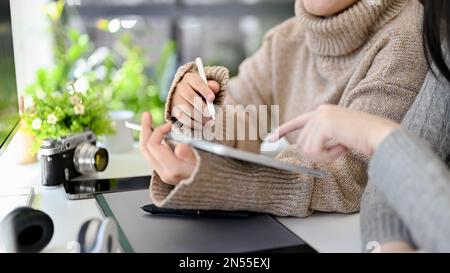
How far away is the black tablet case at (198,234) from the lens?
0.53 metres

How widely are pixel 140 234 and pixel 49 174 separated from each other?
26 centimetres

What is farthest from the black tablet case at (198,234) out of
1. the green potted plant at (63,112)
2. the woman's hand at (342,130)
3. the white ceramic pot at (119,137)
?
the white ceramic pot at (119,137)

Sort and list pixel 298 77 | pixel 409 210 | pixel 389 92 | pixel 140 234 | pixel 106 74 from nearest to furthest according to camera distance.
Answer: pixel 409 210 < pixel 140 234 < pixel 389 92 < pixel 298 77 < pixel 106 74

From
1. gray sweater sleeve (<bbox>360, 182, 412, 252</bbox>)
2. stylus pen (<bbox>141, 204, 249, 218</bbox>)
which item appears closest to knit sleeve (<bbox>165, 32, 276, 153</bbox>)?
stylus pen (<bbox>141, 204, 249, 218</bbox>)

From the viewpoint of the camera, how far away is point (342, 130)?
51 cm

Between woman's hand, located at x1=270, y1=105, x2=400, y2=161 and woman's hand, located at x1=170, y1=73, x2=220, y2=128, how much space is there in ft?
0.62

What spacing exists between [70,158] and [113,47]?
1.13 m

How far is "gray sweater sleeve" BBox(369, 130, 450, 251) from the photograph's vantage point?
0.43m

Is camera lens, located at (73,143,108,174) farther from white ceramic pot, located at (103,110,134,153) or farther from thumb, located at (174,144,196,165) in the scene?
thumb, located at (174,144,196,165)

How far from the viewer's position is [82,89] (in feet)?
2.88

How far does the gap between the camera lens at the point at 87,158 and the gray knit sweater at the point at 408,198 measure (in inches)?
17.2

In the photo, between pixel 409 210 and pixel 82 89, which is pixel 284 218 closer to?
pixel 409 210

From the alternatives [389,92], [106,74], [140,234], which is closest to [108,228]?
[140,234]

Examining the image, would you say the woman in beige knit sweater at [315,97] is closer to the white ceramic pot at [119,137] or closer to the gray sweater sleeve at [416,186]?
the gray sweater sleeve at [416,186]
